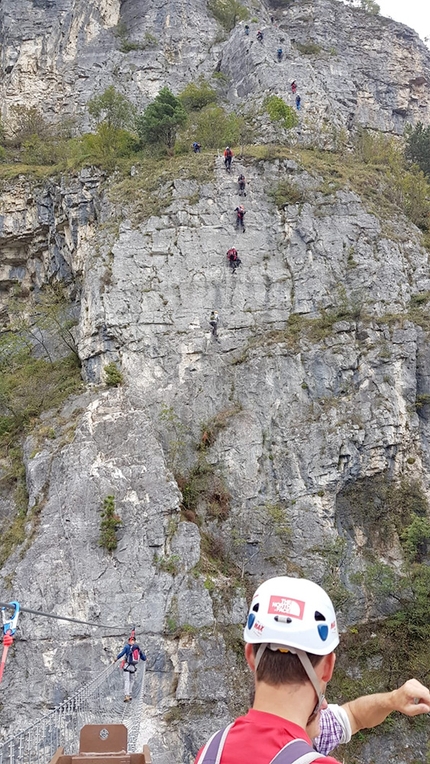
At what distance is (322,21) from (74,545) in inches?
1604

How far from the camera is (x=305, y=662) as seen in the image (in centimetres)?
190

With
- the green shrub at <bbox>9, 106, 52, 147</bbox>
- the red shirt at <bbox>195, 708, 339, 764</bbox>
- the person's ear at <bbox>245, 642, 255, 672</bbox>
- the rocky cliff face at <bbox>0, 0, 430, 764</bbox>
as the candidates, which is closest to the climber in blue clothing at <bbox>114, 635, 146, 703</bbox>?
the rocky cliff face at <bbox>0, 0, 430, 764</bbox>

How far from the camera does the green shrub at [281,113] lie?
26.3 meters

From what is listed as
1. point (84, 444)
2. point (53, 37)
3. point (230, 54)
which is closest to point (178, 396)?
point (84, 444)

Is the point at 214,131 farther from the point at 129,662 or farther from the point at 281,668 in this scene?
the point at 281,668

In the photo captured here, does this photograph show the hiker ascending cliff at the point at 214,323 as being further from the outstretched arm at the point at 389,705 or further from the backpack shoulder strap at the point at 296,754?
the backpack shoulder strap at the point at 296,754

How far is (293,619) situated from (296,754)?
510mm

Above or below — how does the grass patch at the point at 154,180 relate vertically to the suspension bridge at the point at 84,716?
above

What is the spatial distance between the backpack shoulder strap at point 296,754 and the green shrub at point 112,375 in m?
18.0

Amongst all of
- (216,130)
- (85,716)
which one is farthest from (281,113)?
(85,716)

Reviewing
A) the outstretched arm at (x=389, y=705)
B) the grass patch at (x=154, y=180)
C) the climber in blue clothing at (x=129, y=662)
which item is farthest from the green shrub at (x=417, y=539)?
the outstretched arm at (x=389, y=705)

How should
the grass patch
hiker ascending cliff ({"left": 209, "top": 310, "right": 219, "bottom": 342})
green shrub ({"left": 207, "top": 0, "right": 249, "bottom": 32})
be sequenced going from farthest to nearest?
green shrub ({"left": 207, "top": 0, "right": 249, "bottom": 32}) < the grass patch < hiker ascending cliff ({"left": 209, "top": 310, "right": 219, "bottom": 342})

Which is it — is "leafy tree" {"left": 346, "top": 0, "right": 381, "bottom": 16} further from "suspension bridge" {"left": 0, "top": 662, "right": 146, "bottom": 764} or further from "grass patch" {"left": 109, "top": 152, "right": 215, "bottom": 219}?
"suspension bridge" {"left": 0, "top": 662, "right": 146, "bottom": 764}

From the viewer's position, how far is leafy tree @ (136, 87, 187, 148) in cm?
2616
